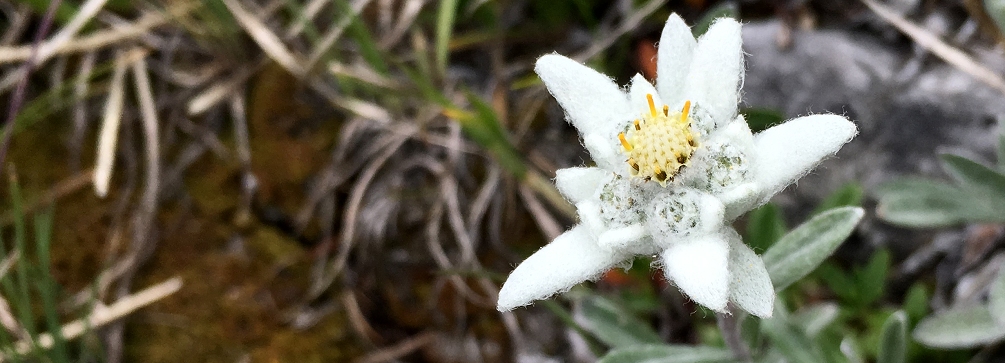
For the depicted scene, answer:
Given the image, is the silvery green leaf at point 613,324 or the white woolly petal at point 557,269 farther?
the silvery green leaf at point 613,324

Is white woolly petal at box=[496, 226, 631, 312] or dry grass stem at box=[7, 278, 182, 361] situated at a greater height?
dry grass stem at box=[7, 278, 182, 361]

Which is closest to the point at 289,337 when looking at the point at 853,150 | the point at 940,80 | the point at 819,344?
the point at 819,344

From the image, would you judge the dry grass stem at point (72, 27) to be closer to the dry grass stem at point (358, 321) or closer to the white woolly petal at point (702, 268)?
the dry grass stem at point (358, 321)

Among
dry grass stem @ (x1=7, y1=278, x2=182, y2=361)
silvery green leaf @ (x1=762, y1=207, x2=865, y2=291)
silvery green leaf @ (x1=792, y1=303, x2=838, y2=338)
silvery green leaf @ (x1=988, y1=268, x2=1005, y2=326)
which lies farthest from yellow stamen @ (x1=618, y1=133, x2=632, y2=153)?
dry grass stem @ (x1=7, y1=278, x2=182, y2=361)

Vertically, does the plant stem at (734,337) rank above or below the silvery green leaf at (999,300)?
above

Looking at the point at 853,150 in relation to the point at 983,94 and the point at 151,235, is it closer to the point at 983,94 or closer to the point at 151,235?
the point at 983,94

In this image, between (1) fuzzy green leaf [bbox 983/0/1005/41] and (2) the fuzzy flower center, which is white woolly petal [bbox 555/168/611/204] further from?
(1) fuzzy green leaf [bbox 983/0/1005/41]

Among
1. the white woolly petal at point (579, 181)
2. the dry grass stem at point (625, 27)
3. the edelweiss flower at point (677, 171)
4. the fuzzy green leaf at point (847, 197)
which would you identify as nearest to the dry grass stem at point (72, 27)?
the dry grass stem at point (625, 27)
